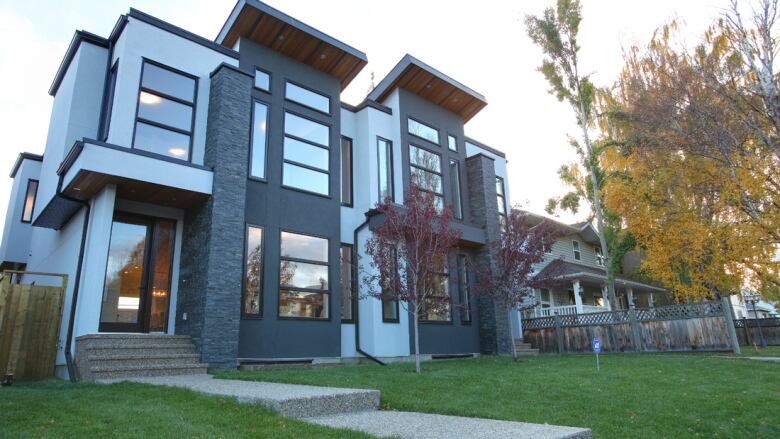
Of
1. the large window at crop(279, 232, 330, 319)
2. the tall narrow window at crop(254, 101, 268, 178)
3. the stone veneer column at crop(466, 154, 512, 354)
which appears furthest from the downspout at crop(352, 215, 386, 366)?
the stone veneer column at crop(466, 154, 512, 354)

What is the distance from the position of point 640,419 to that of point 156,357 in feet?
25.2

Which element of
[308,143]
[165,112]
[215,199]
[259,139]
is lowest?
[215,199]

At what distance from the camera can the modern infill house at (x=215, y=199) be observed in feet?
30.5

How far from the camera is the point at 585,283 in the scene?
24.5m

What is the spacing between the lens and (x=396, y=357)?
41.0 feet

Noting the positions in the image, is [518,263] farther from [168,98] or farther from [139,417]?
[139,417]

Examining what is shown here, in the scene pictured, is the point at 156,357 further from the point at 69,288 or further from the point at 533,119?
the point at 533,119

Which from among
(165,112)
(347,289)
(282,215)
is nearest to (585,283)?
(347,289)

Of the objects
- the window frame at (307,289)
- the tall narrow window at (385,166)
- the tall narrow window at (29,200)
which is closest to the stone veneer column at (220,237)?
the window frame at (307,289)

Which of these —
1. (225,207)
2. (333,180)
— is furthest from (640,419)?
(333,180)

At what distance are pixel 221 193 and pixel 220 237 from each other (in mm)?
967

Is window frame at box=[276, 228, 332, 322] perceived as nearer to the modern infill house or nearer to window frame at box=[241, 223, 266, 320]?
the modern infill house

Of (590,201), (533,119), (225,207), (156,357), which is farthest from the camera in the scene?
(533,119)

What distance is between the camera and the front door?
9.76 meters
